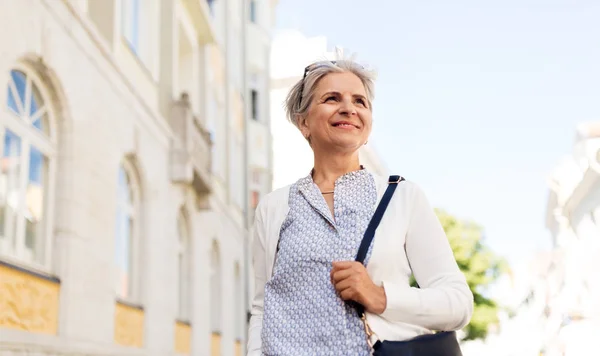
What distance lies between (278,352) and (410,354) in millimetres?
352

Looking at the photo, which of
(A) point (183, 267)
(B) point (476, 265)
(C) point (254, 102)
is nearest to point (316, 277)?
(A) point (183, 267)

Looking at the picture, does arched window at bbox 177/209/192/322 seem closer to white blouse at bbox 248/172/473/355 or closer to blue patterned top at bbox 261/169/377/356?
blue patterned top at bbox 261/169/377/356

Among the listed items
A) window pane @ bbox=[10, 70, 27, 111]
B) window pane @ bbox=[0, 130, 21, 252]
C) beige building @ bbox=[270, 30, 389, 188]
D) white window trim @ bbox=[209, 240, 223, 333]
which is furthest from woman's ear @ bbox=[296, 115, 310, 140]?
beige building @ bbox=[270, 30, 389, 188]

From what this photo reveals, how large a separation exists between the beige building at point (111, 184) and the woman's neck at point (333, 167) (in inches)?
199

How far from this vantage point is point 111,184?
1028cm

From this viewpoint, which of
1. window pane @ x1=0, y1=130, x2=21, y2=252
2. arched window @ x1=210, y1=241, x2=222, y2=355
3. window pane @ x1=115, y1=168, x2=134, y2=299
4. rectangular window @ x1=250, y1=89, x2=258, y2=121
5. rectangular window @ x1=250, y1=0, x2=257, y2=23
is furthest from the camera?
rectangular window @ x1=250, y1=0, x2=257, y2=23

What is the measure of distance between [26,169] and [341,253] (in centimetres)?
635

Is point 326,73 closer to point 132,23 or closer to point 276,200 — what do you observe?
point 276,200

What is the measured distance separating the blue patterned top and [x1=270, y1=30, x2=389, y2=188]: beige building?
33846 millimetres

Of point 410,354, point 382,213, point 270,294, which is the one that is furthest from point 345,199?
point 410,354

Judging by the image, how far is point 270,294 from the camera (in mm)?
2221

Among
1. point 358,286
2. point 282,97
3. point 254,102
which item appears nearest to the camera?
point 358,286

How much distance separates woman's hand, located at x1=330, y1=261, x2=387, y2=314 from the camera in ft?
6.58

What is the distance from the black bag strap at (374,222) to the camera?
81.8 inches
